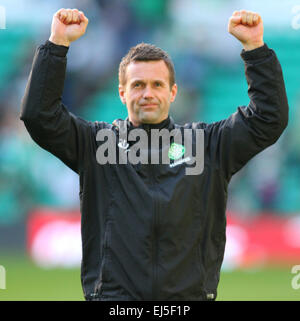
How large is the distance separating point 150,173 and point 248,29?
Answer: 0.78 m

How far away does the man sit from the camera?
9.31ft

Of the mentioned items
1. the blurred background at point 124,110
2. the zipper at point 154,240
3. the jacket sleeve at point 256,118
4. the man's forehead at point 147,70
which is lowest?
the zipper at point 154,240

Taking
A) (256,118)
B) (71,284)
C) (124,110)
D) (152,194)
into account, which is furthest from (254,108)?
(124,110)

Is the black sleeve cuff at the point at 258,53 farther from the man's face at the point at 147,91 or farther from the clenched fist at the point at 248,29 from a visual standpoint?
the man's face at the point at 147,91

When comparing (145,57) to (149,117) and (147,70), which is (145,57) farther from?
(149,117)

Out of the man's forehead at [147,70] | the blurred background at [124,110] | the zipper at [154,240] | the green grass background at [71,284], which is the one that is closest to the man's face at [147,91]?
the man's forehead at [147,70]

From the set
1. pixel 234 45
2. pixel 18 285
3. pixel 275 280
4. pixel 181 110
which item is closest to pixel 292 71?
pixel 234 45

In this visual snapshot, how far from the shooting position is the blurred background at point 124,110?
30.8ft

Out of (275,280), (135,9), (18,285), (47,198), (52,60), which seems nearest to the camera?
(52,60)

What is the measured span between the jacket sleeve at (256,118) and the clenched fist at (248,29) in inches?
1.3

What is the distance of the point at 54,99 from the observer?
9.58 ft

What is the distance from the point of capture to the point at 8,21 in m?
13.0

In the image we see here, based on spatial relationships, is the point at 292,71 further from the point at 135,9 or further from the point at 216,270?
the point at 216,270

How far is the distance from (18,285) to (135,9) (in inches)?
262
